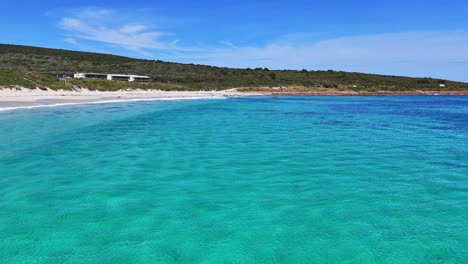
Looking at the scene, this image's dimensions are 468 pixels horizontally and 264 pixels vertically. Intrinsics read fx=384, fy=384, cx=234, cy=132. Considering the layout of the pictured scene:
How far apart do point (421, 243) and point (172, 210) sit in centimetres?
531

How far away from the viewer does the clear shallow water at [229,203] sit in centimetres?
698

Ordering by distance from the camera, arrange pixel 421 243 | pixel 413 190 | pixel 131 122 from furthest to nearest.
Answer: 1. pixel 131 122
2. pixel 413 190
3. pixel 421 243

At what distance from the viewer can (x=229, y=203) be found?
958 cm

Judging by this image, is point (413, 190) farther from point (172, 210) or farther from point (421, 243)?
point (172, 210)

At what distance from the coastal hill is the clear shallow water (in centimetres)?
7029

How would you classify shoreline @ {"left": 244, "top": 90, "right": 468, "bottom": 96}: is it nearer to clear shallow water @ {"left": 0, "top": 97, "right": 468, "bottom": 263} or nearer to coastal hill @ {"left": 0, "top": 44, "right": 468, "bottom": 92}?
coastal hill @ {"left": 0, "top": 44, "right": 468, "bottom": 92}

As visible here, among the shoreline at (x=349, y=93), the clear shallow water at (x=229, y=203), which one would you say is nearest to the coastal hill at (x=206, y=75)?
the shoreline at (x=349, y=93)

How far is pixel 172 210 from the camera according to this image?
901cm

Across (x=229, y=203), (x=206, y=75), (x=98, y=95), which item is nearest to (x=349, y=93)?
(x=206, y=75)

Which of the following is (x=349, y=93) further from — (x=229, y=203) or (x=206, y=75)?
(x=229, y=203)

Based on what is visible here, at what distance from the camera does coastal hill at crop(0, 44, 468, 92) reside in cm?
10244

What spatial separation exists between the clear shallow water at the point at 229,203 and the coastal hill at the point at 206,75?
2767 inches

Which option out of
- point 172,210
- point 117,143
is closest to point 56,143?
point 117,143

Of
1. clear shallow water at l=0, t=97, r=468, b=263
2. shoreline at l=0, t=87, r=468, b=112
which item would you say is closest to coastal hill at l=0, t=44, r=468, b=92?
shoreline at l=0, t=87, r=468, b=112
